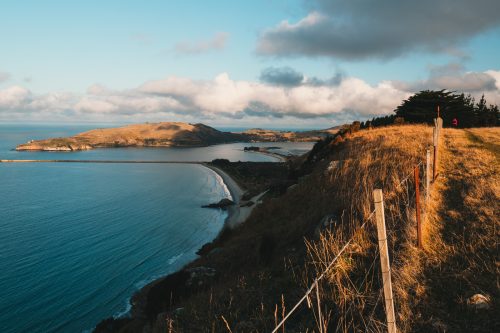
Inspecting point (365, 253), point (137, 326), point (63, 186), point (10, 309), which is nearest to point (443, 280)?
point (365, 253)

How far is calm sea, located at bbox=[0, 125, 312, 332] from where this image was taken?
2752 cm

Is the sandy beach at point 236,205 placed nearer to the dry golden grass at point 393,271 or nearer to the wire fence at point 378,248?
the dry golden grass at point 393,271

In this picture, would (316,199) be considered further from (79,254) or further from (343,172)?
(79,254)

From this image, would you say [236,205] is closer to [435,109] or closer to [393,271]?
[435,109]

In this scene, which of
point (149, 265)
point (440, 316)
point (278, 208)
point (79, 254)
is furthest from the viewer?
point (79, 254)

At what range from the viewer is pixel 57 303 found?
1104 inches

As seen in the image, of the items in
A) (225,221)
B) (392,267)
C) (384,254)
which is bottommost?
(225,221)

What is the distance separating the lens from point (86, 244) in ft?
140

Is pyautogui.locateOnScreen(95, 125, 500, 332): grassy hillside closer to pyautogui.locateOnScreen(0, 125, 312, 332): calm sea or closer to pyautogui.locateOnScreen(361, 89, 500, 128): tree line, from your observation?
pyautogui.locateOnScreen(0, 125, 312, 332): calm sea

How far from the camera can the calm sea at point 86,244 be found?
90.3 feet

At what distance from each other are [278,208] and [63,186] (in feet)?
255

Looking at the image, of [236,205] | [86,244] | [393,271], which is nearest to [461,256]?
[393,271]

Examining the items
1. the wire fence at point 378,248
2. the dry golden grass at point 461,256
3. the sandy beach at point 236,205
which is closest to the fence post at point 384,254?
the wire fence at point 378,248

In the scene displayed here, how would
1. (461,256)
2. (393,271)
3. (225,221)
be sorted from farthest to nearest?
(225,221)
(461,256)
(393,271)
